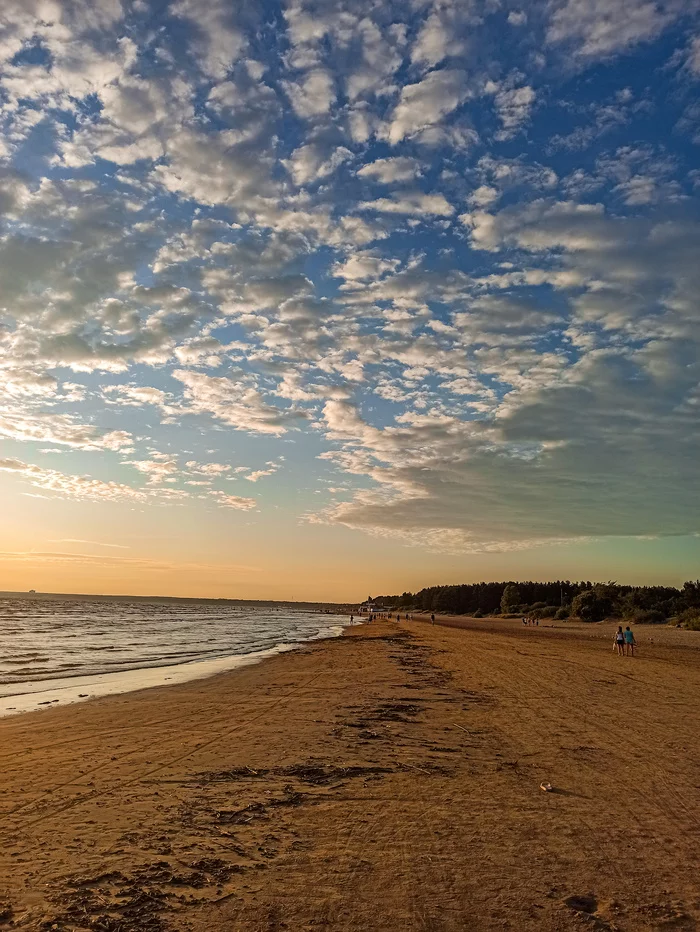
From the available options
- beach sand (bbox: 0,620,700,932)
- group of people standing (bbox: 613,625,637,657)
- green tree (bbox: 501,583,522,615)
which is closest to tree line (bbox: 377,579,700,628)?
green tree (bbox: 501,583,522,615)

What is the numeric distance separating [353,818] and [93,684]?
54.0ft

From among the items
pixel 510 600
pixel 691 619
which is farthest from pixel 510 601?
pixel 691 619

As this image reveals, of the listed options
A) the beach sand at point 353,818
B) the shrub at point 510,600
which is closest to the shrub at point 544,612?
the shrub at point 510,600

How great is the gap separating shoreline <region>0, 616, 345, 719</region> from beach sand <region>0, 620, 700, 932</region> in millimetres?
2561

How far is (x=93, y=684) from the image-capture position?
20531 millimetres

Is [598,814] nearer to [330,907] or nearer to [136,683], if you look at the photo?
[330,907]

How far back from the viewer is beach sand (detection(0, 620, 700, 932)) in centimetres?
484

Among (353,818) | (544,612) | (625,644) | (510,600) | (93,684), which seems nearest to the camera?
(353,818)

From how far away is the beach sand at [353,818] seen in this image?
4.84 metres

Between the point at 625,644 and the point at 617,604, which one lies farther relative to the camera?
the point at 617,604

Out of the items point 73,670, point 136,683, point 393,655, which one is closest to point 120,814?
point 136,683

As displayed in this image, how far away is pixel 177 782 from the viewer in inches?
327

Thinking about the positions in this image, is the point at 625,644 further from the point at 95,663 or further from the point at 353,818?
the point at 353,818

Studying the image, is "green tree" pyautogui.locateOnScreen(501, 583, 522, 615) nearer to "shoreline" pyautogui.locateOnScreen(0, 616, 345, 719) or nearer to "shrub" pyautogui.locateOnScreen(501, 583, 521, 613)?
"shrub" pyautogui.locateOnScreen(501, 583, 521, 613)
